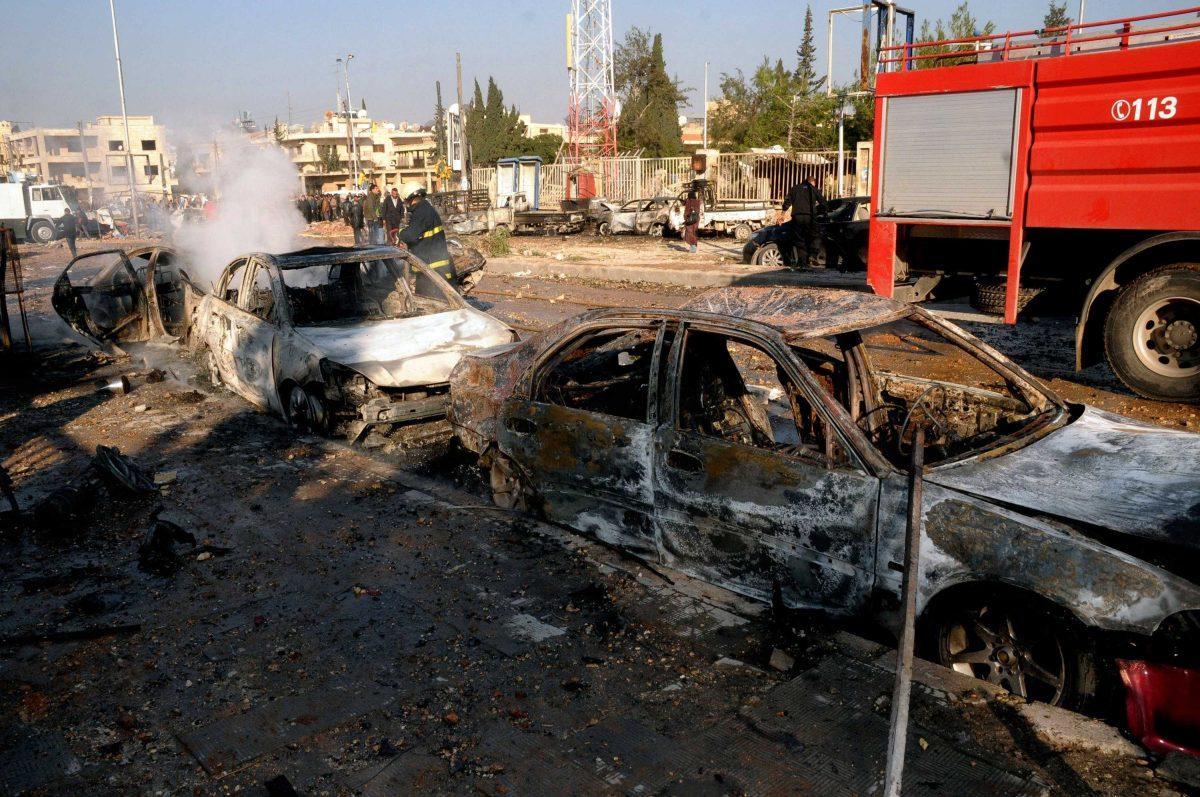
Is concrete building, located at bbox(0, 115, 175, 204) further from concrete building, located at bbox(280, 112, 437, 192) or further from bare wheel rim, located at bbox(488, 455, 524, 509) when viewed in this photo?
bare wheel rim, located at bbox(488, 455, 524, 509)

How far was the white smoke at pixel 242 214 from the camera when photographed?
14.7m

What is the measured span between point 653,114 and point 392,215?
3788cm

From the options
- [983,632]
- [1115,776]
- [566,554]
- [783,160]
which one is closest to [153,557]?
[566,554]

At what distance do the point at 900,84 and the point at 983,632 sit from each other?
7.84 metres

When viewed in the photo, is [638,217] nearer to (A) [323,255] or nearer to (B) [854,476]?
(A) [323,255]

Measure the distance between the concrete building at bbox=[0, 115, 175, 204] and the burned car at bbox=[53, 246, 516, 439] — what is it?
79.1m

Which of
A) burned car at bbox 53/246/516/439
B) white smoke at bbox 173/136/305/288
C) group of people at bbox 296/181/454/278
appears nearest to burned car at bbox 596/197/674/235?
group of people at bbox 296/181/454/278

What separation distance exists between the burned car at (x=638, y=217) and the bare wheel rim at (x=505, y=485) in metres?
23.1

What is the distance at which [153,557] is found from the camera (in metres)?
5.23

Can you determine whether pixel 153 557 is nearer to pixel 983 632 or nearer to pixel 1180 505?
pixel 983 632

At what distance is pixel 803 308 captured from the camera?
4.49 metres

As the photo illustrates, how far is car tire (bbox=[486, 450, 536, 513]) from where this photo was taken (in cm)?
528

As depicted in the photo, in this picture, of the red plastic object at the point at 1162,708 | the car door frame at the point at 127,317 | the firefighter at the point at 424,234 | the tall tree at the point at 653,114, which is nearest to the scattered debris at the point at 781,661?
the red plastic object at the point at 1162,708

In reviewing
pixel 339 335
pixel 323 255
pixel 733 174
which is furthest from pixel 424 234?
pixel 733 174
